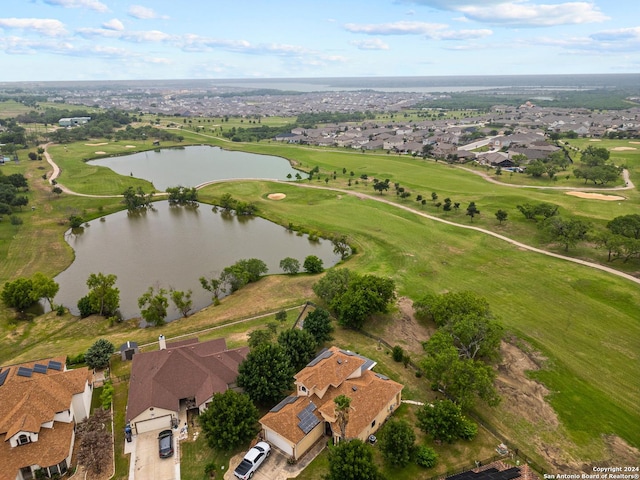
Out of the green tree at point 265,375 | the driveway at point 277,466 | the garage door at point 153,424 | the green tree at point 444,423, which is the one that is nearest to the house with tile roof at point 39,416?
the garage door at point 153,424

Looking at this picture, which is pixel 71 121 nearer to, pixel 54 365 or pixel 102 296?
pixel 102 296

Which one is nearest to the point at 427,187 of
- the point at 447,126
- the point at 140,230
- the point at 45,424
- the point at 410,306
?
the point at 410,306

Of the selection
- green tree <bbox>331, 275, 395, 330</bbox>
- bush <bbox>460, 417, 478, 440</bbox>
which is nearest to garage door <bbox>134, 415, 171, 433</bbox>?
green tree <bbox>331, 275, 395, 330</bbox>

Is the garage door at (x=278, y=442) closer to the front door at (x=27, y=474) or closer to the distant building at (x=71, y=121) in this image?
the front door at (x=27, y=474)

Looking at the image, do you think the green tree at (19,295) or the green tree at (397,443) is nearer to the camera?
the green tree at (397,443)

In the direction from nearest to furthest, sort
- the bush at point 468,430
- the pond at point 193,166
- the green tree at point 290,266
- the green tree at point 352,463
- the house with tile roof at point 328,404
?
the green tree at point 352,463
the house with tile roof at point 328,404
the bush at point 468,430
the green tree at point 290,266
the pond at point 193,166

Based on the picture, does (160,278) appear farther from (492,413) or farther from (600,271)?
(600,271)

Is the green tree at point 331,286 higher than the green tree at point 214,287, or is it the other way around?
the green tree at point 331,286
